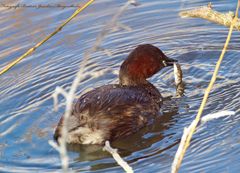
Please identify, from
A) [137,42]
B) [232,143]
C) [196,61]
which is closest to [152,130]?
[232,143]

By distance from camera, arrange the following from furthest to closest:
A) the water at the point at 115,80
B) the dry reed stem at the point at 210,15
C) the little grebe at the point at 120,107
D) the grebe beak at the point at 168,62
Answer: the grebe beak at the point at 168,62 < the dry reed stem at the point at 210,15 < the little grebe at the point at 120,107 < the water at the point at 115,80

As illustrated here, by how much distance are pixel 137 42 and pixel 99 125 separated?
2614 mm

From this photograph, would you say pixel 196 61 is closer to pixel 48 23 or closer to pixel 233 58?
pixel 233 58

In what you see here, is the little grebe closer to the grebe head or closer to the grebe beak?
the grebe head

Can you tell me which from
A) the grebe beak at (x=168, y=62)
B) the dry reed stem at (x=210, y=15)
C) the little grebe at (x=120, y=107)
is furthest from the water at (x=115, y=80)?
the dry reed stem at (x=210, y=15)

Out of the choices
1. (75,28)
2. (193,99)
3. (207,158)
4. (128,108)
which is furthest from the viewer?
(75,28)

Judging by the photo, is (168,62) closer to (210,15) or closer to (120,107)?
(210,15)

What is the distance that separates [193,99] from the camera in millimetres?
6664

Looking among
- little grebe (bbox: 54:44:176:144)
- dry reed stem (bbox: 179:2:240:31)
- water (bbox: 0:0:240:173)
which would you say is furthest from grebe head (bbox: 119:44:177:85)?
dry reed stem (bbox: 179:2:240:31)

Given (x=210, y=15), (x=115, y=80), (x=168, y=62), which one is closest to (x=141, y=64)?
(x=168, y=62)

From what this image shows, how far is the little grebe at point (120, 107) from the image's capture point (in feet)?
19.2

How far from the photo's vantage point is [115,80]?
24.2 feet

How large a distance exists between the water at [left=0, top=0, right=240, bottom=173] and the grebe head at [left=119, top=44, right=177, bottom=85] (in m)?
0.30

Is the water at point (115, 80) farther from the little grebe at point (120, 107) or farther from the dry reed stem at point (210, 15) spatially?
the dry reed stem at point (210, 15)
